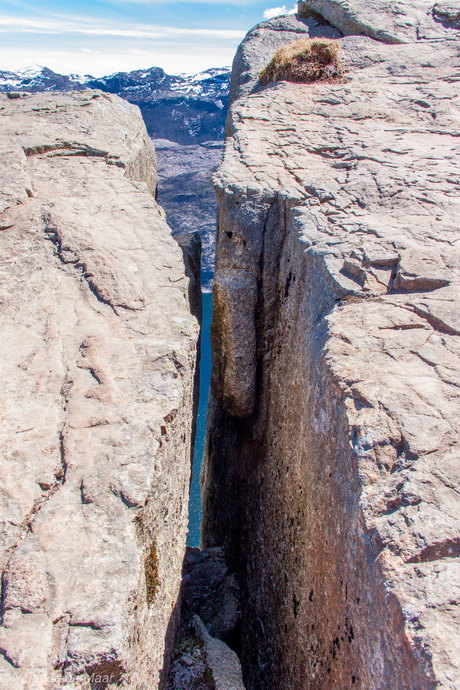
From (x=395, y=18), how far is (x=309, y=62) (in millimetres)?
3231

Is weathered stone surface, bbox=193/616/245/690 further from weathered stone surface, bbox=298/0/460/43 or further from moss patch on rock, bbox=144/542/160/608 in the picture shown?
weathered stone surface, bbox=298/0/460/43

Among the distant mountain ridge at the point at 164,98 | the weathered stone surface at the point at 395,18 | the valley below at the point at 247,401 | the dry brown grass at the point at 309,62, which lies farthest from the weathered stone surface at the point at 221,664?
the distant mountain ridge at the point at 164,98

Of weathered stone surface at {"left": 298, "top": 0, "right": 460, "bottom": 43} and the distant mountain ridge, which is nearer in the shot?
weathered stone surface at {"left": 298, "top": 0, "right": 460, "bottom": 43}

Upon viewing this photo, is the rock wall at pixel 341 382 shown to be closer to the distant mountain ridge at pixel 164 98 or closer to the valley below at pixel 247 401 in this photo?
the valley below at pixel 247 401

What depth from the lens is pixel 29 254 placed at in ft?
11.7

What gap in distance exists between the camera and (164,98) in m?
89.6

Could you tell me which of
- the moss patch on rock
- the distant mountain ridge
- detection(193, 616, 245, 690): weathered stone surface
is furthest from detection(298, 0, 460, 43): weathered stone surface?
the distant mountain ridge

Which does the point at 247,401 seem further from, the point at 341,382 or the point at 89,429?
the point at 89,429

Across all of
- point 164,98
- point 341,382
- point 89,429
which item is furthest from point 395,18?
point 164,98

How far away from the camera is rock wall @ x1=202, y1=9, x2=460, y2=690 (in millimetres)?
1881

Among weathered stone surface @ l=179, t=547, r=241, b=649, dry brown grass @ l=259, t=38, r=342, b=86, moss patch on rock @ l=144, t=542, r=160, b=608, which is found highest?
dry brown grass @ l=259, t=38, r=342, b=86

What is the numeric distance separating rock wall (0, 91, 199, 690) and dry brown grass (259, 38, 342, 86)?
434 centimetres

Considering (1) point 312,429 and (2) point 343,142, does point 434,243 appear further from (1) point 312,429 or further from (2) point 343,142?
(2) point 343,142

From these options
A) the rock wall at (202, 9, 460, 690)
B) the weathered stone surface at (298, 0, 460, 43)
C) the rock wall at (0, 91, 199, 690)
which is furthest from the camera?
the weathered stone surface at (298, 0, 460, 43)
